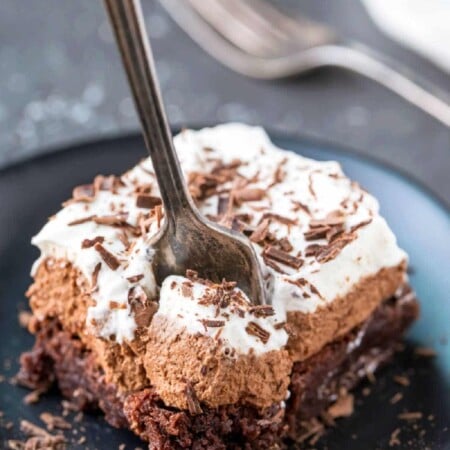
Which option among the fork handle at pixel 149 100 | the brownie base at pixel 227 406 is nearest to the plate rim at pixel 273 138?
the brownie base at pixel 227 406

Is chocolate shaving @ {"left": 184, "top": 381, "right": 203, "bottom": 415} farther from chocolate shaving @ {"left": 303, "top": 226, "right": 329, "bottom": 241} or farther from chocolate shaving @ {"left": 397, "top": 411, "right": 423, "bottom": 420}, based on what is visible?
chocolate shaving @ {"left": 397, "top": 411, "right": 423, "bottom": 420}

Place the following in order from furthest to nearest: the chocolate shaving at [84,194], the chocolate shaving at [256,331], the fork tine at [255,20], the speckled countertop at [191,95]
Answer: the fork tine at [255,20] < the speckled countertop at [191,95] < the chocolate shaving at [84,194] < the chocolate shaving at [256,331]

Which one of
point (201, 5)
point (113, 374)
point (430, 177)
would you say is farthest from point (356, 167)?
point (201, 5)

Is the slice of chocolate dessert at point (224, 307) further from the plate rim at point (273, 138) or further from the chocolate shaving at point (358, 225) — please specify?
the plate rim at point (273, 138)

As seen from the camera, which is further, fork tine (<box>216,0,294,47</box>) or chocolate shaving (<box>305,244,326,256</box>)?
fork tine (<box>216,0,294,47</box>)

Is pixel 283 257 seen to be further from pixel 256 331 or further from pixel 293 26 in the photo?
pixel 293 26

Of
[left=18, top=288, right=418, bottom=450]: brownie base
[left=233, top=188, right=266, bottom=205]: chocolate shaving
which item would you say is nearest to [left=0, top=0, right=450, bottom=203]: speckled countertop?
[left=18, top=288, right=418, bottom=450]: brownie base

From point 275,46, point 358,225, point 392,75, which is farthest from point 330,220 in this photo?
point 275,46
